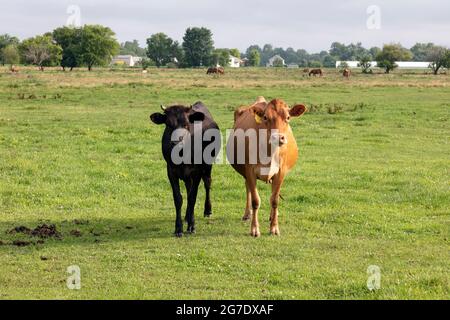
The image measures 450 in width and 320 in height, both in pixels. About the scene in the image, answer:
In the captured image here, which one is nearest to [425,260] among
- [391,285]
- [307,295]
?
[391,285]

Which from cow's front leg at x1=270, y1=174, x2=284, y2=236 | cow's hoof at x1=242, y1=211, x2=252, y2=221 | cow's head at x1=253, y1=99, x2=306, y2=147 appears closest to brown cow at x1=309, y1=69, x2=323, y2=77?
cow's hoof at x1=242, y1=211, x2=252, y2=221

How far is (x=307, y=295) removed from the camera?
7.65 meters

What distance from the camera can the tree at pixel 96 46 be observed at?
3401 inches

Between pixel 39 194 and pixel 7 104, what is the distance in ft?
63.8

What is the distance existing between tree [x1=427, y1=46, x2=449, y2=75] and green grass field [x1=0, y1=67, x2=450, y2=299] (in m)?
72.9

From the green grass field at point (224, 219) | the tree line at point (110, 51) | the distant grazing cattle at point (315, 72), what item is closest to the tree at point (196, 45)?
the tree line at point (110, 51)

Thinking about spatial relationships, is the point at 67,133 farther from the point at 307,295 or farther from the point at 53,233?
the point at 307,295

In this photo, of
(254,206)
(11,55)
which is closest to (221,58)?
(11,55)

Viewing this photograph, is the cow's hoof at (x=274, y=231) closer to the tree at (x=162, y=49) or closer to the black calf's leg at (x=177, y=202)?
the black calf's leg at (x=177, y=202)

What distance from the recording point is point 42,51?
87.4 m

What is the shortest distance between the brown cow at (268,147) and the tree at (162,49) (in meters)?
111

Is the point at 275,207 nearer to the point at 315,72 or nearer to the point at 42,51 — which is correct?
the point at 315,72

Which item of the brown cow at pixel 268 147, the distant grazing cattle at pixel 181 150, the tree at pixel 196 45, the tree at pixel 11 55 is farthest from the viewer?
the tree at pixel 196 45

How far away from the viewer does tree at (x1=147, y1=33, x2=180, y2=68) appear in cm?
12031
